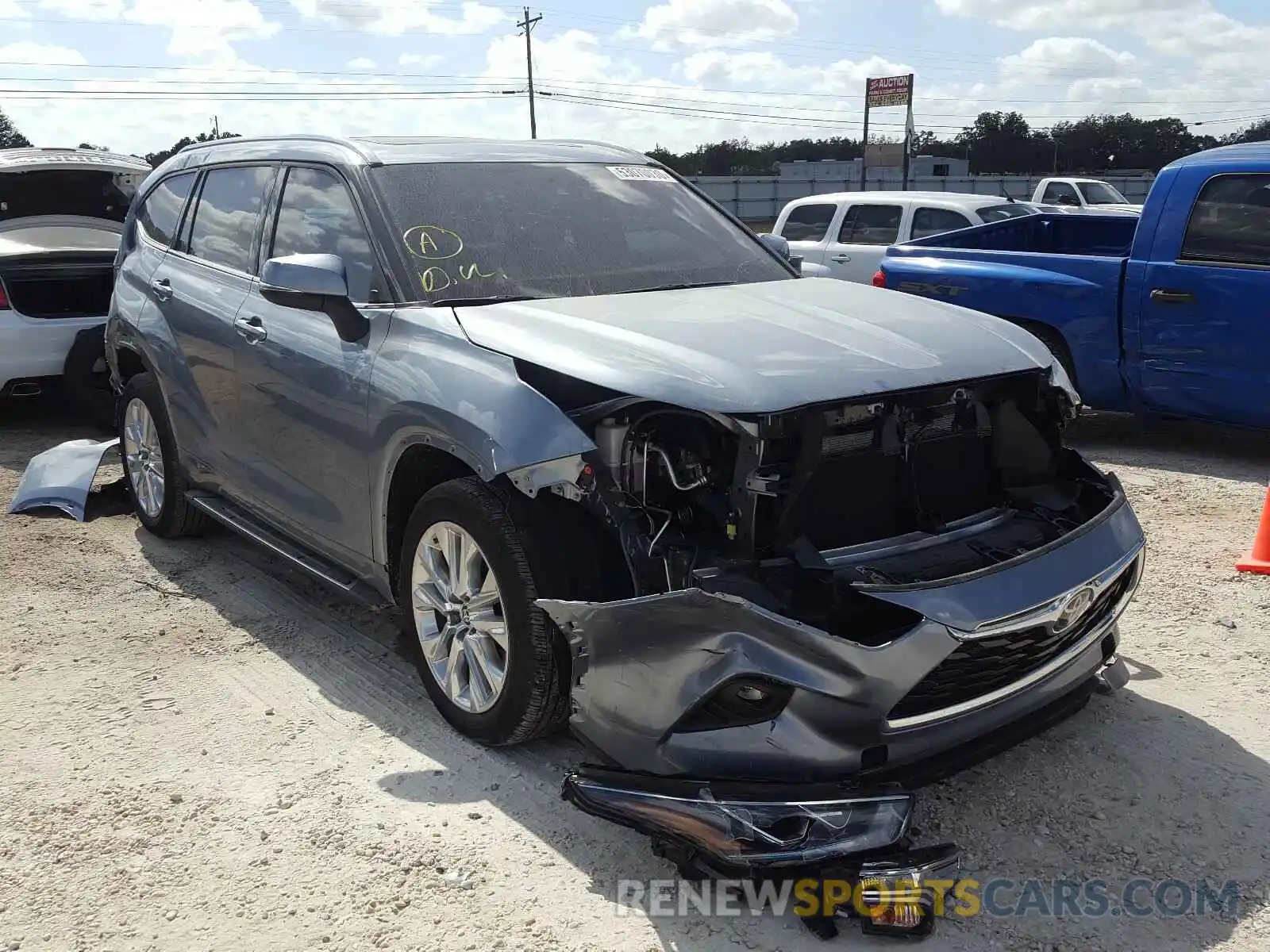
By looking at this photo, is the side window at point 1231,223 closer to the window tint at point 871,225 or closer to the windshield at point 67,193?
the window tint at point 871,225

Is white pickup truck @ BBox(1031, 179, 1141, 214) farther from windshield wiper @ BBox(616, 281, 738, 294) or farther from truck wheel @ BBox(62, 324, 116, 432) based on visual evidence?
windshield wiper @ BBox(616, 281, 738, 294)

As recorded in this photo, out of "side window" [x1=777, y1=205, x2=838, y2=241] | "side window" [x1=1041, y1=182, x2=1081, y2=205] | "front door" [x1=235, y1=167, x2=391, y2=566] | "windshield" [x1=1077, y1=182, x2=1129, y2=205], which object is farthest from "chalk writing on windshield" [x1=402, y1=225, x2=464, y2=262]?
"windshield" [x1=1077, y1=182, x2=1129, y2=205]

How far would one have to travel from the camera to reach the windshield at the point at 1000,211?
1102cm

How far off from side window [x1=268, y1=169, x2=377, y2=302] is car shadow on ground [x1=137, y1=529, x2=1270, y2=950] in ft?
4.73

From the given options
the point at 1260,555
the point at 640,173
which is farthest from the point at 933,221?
the point at 640,173

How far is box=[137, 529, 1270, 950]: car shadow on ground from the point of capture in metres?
2.80

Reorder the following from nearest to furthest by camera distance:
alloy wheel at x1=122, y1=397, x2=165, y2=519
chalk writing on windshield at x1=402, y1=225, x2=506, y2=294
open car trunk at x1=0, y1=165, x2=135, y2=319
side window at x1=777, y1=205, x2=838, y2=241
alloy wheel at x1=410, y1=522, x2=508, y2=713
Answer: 1. alloy wheel at x1=410, y1=522, x2=508, y2=713
2. chalk writing on windshield at x1=402, y1=225, x2=506, y2=294
3. alloy wheel at x1=122, y1=397, x2=165, y2=519
4. open car trunk at x1=0, y1=165, x2=135, y2=319
5. side window at x1=777, y1=205, x2=838, y2=241

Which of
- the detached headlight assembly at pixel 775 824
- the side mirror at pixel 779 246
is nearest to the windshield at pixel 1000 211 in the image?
the side mirror at pixel 779 246

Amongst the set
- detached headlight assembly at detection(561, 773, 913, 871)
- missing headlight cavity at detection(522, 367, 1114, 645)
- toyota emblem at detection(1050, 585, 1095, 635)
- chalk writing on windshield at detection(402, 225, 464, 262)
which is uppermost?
chalk writing on windshield at detection(402, 225, 464, 262)

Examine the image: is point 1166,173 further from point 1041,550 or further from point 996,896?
point 996,896

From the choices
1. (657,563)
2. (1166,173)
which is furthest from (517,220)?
(1166,173)

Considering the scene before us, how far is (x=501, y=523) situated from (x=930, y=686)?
1.24 m

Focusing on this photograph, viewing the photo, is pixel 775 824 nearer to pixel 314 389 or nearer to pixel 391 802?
pixel 391 802

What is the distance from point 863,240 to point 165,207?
301 inches
